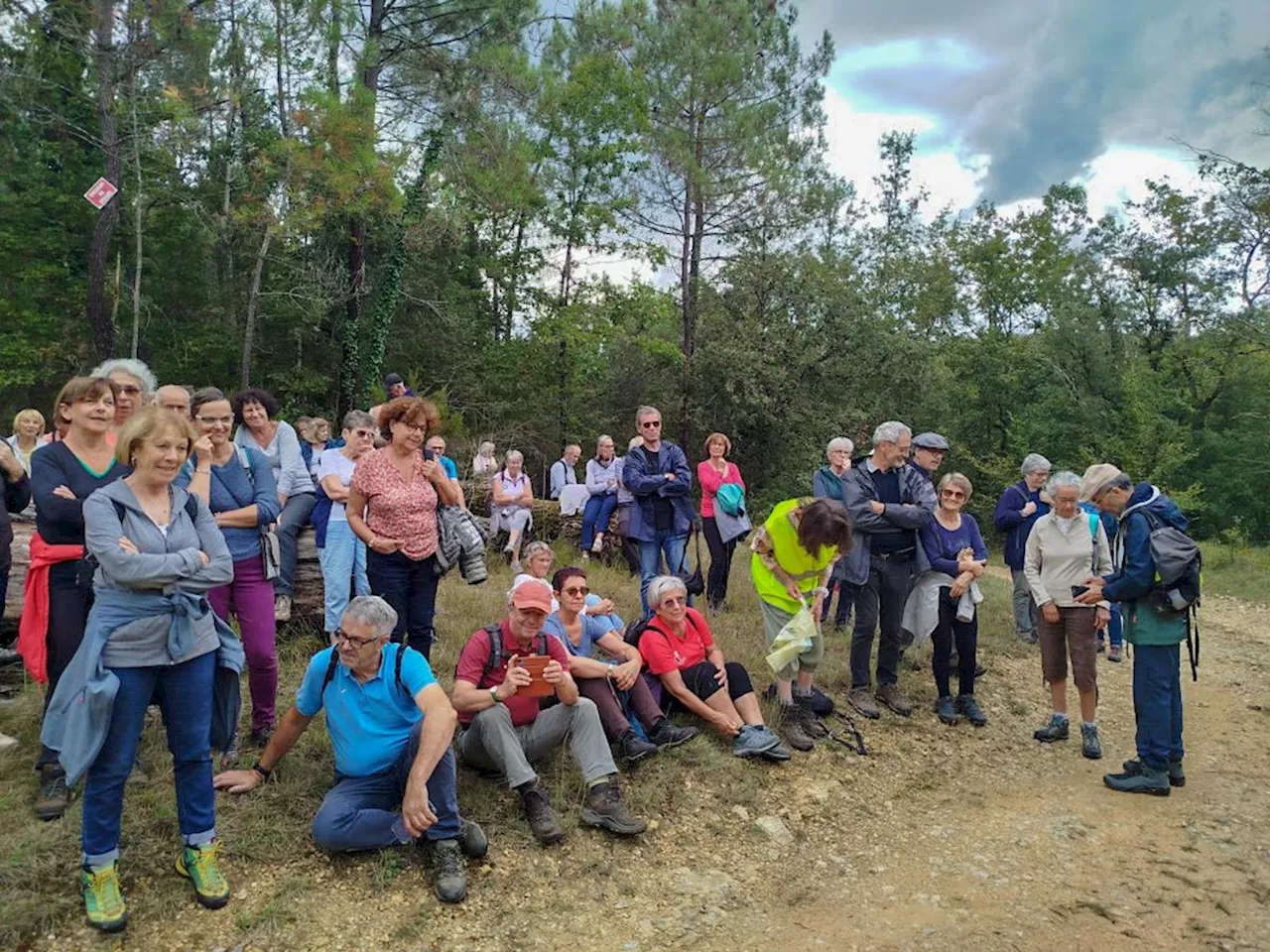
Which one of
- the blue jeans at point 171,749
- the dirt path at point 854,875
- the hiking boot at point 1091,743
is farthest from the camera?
the hiking boot at point 1091,743

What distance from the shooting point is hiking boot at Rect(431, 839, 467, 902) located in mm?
3297

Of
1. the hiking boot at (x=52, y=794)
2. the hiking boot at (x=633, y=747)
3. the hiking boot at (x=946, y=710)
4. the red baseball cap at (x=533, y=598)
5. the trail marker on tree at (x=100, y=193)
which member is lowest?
the hiking boot at (x=946, y=710)

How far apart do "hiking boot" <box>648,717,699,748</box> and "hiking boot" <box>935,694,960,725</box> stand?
209 centimetres

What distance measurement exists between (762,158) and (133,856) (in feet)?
54.1

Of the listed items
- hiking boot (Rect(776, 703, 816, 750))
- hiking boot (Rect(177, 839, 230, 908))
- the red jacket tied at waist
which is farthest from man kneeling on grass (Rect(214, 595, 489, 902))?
hiking boot (Rect(776, 703, 816, 750))

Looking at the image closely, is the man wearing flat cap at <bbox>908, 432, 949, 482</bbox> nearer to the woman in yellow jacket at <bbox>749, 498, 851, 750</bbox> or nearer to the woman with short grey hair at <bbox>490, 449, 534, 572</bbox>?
the woman in yellow jacket at <bbox>749, 498, 851, 750</bbox>

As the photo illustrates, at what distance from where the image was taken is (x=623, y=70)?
57.0 ft

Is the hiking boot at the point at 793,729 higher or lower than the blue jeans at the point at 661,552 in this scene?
lower

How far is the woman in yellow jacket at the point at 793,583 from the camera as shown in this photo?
198 inches

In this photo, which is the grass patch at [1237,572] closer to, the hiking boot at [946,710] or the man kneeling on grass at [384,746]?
the hiking boot at [946,710]

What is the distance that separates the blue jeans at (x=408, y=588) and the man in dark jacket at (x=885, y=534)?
9.25ft

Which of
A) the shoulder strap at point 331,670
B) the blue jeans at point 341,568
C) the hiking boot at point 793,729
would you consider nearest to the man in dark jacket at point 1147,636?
the hiking boot at point 793,729

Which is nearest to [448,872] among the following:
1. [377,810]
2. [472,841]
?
[472,841]

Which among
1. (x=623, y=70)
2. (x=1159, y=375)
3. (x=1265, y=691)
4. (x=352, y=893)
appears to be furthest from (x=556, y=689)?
(x=1159, y=375)
